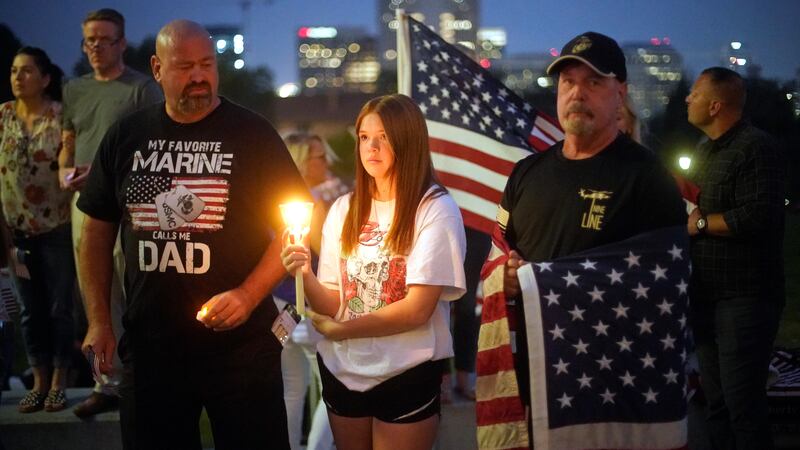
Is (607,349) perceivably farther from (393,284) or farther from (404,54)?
(404,54)

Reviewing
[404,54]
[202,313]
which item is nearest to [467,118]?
[404,54]

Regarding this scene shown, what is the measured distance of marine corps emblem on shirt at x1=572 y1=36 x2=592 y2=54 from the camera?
3.81 m

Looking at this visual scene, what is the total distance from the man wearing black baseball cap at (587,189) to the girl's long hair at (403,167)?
1.41ft

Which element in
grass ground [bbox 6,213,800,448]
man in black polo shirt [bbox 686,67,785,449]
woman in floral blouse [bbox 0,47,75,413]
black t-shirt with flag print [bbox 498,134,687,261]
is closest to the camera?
black t-shirt with flag print [bbox 498,134,687,261]

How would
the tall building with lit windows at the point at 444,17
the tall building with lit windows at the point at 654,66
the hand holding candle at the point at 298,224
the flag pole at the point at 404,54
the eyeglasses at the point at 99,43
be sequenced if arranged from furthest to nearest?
the tall building with lit windows at the point at 444,17, the tall building with lit windows at the point at 654,66, the flag pole at the point at 404,54, the eyeglasses at the point at 99,43, the hand holding candle at the point at 298,224

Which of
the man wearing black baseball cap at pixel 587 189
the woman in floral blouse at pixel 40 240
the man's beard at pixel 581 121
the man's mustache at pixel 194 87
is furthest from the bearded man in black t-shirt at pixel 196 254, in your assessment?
the woman in floral blouse at pixel 40 240

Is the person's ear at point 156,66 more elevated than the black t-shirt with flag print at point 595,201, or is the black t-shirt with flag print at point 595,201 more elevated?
the person's ear at point 156,66

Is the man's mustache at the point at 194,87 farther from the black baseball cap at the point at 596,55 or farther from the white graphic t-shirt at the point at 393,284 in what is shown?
the black baseball cap at the point at 596,55

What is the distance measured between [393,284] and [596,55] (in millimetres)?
1262

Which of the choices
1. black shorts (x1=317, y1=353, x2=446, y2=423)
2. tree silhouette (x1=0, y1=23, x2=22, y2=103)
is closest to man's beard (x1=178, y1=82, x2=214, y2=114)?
black shorts (x1=317, y1=353, x2=446, y2=423)

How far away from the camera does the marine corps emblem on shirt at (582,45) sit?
3.81 metres

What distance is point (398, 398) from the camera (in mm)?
3836

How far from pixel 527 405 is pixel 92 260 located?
205 centimetres

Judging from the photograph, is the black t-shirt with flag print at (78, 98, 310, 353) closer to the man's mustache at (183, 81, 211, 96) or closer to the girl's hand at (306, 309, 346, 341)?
the man's mustache at (183, 81, 211, 96)
